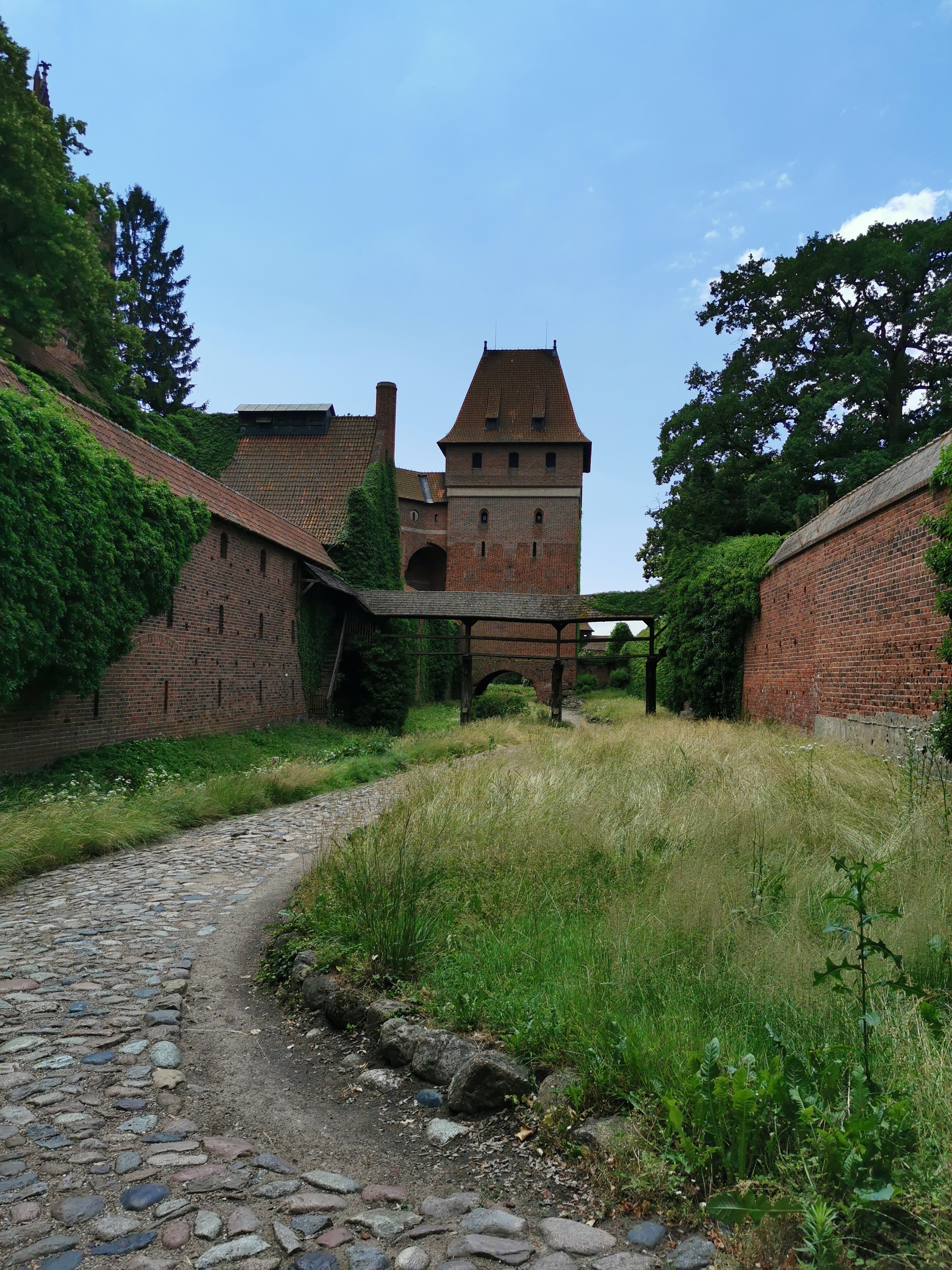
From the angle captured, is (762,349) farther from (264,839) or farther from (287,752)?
(264,839)

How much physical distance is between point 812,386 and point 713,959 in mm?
23967

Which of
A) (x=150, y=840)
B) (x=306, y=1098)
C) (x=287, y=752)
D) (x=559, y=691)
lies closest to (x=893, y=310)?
(x=559, y=691)

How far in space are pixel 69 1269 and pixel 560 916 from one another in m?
2.55

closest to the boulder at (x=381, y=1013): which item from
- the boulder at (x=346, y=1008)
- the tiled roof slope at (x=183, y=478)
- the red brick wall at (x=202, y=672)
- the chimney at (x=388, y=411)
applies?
the boulder at (x=346, y=1008)

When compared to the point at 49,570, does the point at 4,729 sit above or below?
below

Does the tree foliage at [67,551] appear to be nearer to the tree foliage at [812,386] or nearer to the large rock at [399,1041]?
the large rock at [399,1041]

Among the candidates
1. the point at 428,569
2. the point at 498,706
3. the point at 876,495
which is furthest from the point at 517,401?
the point at 876,495

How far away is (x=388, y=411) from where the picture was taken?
28.7 m

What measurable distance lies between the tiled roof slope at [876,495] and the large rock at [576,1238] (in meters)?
7.07

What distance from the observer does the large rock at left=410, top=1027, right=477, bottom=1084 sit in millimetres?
3168

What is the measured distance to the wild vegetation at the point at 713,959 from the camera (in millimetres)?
2193

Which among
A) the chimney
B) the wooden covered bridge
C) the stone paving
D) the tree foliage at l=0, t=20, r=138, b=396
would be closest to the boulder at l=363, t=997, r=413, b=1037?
the stone paving

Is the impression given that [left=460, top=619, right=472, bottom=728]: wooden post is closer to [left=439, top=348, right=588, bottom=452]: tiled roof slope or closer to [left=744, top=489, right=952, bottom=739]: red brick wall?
[left=744, top=489, right=952, bottom=739]: red brick wall

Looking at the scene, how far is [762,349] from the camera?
24.6 metres
